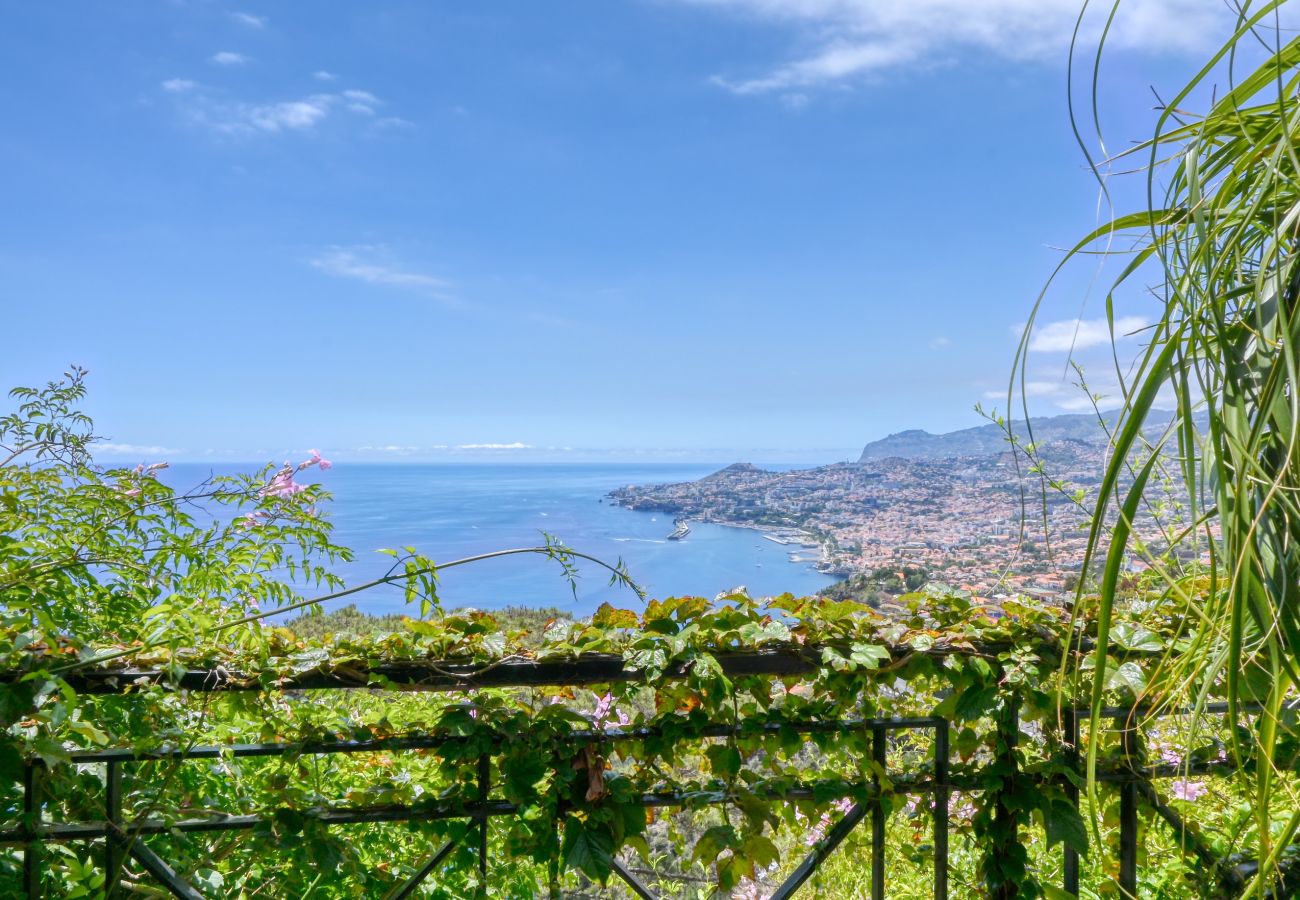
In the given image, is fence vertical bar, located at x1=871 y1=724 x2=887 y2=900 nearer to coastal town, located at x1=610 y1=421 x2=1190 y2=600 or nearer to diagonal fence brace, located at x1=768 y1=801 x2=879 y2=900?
diagonal fence brace, located at x1=768 y1=801 x2=879 y2=900

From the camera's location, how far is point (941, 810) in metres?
1.59

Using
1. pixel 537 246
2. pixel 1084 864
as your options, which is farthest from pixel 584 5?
pixel 537 246

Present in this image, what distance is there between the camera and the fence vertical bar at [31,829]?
136 centimetres

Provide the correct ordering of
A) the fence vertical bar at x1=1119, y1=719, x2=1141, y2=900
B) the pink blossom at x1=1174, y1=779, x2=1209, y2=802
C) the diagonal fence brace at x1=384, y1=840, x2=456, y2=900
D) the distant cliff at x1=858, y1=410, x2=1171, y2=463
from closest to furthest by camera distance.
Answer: the diagonal fence brace at x1=384, y1=840, x2=456, y2=900 → the fence vertical bar at x1=1119, y1=719, x2=1141, y2=900 → the pink blossom at x1=1174, y1=779, x2=1209, y2=802 → the distant cliff at x1=858, y1=410, x2=1171, y2=463

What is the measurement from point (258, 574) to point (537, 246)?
1104 cm

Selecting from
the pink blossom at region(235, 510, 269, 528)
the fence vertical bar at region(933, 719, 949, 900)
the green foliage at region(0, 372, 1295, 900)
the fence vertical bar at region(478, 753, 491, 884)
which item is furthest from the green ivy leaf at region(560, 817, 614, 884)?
the pink blossom at region(235, 510, 269, 528)

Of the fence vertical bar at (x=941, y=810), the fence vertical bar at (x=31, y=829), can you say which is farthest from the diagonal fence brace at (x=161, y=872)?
the fence vertical bar at (x=941, y=810)

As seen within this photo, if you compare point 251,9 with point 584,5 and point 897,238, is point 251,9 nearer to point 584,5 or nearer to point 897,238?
point 584,5

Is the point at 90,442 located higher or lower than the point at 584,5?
lower

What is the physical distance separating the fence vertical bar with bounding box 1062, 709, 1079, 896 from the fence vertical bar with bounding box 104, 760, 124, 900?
1.84 meters

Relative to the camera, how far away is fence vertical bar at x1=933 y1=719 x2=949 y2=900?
1.58 m

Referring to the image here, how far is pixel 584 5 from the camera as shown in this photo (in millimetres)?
3156

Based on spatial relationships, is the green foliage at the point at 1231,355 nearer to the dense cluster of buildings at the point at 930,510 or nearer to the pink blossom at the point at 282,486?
the dense cluster of buildings at the point at 930,510

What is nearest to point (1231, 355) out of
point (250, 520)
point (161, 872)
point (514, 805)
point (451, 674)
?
point (451, 674)
